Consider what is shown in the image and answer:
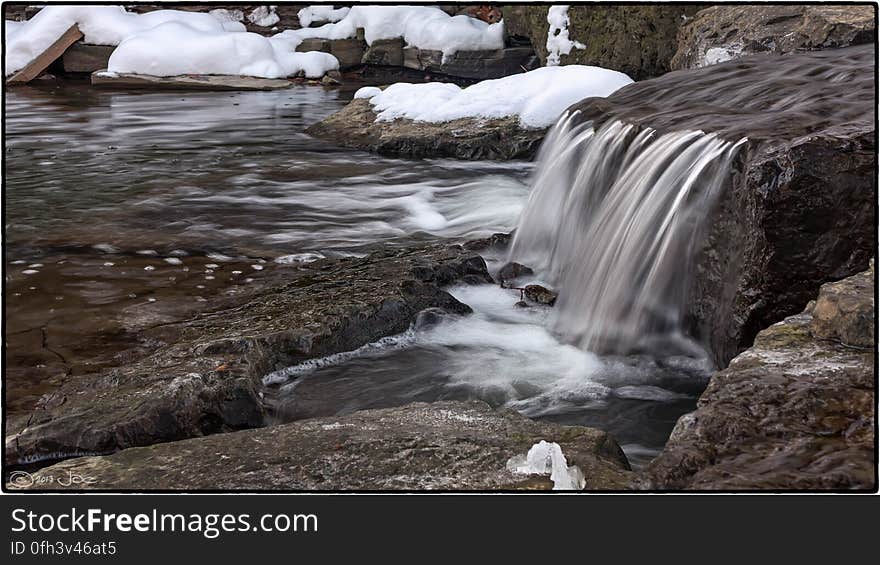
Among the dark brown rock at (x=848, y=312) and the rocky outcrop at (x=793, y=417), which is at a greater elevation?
the dark brown rock at (x=848, y=312)

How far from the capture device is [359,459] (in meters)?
2.40

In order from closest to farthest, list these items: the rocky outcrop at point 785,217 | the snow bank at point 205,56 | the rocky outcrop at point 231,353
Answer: the rocky outcrop at point 231,353
the rocky outcrop at point 785,217
the snow bank at point 205,56

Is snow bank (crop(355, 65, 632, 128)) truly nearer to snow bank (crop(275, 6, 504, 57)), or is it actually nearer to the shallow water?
the shallow water

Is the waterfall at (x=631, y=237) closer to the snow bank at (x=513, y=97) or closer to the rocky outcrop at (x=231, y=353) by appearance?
the rocky outcrop at (x=231, y=353)

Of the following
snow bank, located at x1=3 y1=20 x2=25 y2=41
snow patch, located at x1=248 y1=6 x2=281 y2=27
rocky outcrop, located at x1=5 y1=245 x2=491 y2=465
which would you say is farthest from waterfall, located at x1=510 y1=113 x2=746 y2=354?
snow patch, located at x1=248 y1=6 x2=281 y2=27

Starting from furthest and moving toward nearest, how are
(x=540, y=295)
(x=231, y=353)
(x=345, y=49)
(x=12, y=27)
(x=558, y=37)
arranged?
(x=12, y=27) → (x=345, y=49) → (x=558, y=37) → (x=540, y=295) → (x=231, y=353)

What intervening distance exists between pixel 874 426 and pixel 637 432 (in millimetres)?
1308

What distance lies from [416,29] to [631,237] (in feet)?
41.1

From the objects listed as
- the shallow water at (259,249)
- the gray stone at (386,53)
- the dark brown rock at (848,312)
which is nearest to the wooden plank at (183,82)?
the gray stone at (386,53)

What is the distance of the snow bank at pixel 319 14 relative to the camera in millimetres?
18453

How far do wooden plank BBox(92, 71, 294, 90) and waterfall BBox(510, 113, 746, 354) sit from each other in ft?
33.3

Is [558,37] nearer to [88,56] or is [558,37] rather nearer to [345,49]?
[345,49]

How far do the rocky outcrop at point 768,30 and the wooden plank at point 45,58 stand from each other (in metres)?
10.7

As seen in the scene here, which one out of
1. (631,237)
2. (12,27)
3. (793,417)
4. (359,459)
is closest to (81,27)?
(12,27)
